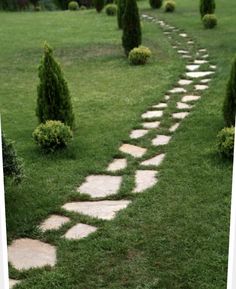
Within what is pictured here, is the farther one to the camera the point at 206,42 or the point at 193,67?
the point at 206,42

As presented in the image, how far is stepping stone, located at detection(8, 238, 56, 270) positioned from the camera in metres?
3.86

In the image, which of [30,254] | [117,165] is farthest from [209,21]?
[30,254]

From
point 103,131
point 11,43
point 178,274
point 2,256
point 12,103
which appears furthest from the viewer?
point 11,43

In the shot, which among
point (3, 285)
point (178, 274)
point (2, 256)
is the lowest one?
point (178, 274)

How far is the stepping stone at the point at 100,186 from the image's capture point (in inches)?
197

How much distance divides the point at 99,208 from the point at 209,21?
11.8 metres

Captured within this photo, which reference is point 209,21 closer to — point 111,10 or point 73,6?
point 111,10

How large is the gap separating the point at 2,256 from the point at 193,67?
8.87m

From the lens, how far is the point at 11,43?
14977 mm

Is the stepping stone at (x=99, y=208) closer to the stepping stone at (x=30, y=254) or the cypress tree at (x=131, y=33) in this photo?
the stepping stone at (x=30, y=254)

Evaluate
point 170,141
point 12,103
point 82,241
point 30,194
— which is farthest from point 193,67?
point 82,241

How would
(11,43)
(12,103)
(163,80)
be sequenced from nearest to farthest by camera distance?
(12,103) < (163,80) < (11,43)

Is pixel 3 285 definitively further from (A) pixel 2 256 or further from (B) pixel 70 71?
(B) pixel 70 71

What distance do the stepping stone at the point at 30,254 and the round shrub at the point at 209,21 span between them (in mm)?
12409
